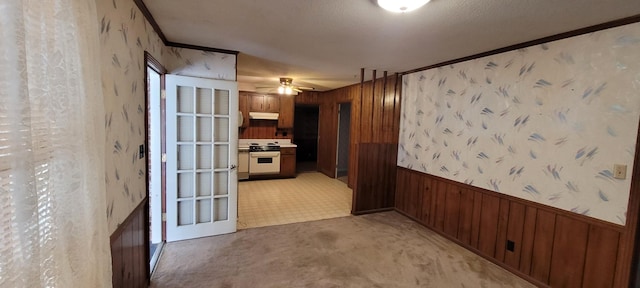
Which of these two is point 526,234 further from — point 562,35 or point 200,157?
point 200,157

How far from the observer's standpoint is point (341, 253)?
299 centimetres

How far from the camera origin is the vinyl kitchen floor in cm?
400

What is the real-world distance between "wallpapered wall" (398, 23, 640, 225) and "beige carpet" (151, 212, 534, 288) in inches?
36.2

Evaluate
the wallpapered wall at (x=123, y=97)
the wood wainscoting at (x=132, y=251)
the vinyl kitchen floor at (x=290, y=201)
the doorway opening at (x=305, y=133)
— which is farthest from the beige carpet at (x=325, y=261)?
the doorway opening at (x=305, y=133)

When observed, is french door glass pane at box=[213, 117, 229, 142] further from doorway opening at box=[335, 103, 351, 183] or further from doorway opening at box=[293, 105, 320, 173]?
doorway opening at box=[293, 105, 320, 173]

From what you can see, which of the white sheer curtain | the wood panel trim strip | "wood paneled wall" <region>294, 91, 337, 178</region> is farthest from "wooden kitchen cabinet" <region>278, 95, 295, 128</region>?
the white sheer curtain

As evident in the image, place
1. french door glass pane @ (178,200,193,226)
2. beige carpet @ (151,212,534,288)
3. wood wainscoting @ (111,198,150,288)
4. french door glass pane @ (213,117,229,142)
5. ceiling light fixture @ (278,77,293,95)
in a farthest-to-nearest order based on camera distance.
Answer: ceiling light fixture @ (278,77,293,95), french door glass pane @ (213,117,229,142), french door glass pane @ (178,200,193,226), beige carpet @ (151,212,534,288), wood wainscoting @ (111,198,150,288)

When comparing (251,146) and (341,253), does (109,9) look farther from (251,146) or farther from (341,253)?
(251,146)

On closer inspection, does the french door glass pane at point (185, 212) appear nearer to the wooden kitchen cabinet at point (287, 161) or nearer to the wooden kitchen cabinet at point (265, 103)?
the wooden kitchen cabinet at point (287, 161)

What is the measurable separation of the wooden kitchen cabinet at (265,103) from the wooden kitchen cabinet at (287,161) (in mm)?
1075

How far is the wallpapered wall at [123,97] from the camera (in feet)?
4.96

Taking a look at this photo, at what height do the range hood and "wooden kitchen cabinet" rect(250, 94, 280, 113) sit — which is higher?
"wooden kitchen cabinet" rect(250, 94, 280, 113)

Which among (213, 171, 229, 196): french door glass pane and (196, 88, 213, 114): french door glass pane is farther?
(213, 171, 229, 196): french door glass pane

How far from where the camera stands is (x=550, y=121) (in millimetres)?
2457
